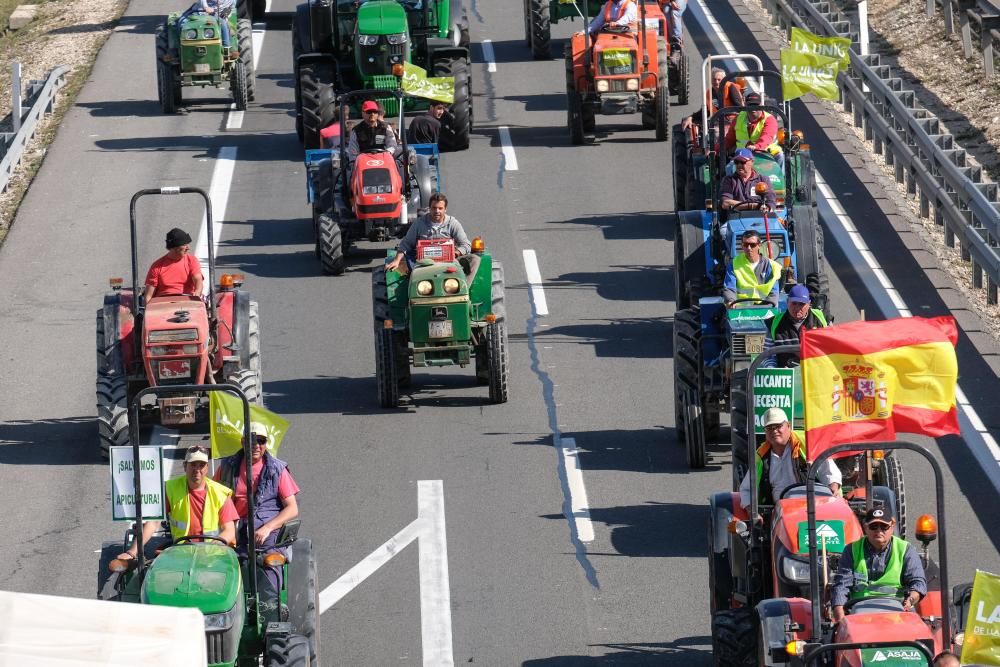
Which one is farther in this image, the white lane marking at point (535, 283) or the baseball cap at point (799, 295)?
the white lane marking at point (535, 283)

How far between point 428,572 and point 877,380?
6067 millimetres

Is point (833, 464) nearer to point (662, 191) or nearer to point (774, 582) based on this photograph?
point (774, 582)

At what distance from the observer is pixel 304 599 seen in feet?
45.3

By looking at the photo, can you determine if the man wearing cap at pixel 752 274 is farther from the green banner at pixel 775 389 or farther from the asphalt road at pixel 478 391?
the green banner at pixel 775 389

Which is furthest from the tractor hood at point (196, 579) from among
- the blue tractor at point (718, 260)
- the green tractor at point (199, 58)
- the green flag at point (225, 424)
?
the green tractor at point (199, 58)

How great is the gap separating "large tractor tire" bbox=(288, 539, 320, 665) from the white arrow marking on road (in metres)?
1.61

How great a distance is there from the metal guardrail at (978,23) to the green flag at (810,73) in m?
6.92

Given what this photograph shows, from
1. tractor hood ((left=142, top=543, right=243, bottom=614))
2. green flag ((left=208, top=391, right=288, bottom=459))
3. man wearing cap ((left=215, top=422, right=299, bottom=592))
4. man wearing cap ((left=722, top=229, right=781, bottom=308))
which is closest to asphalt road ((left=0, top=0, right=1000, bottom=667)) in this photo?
man wearing cap ((left=215, top=422, right=299, bottom=592))

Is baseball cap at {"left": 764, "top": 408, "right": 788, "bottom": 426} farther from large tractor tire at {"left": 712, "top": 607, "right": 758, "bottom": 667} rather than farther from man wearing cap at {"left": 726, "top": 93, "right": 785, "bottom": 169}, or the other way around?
man wearing cap at {"left": 726, "top": 93, "right": 785, "bottom": 169}

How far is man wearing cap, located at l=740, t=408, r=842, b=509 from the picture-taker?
14844mm

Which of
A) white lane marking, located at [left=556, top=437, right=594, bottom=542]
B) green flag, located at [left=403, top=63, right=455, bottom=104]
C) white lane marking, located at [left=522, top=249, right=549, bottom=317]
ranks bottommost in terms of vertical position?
white lane marking, located at [left=556, top=437, right=594, bottom=542]

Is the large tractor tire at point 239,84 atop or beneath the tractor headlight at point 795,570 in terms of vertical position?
atop

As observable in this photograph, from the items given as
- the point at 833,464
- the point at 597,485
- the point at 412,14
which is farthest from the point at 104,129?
the point at 833,464

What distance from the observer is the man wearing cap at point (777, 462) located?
14844mm
